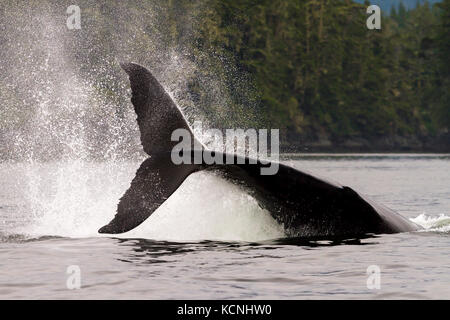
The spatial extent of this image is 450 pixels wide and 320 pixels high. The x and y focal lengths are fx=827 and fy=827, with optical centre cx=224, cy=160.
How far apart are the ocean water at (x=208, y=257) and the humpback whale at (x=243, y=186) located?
0.29 metres

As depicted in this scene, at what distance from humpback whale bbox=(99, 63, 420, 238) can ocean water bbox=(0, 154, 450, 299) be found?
29 cm

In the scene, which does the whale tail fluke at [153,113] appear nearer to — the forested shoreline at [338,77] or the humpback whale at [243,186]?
the humpback whale at [243,186]

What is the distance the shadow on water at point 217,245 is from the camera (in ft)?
35.3

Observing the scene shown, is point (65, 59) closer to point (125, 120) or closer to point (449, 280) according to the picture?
point (125, 120)

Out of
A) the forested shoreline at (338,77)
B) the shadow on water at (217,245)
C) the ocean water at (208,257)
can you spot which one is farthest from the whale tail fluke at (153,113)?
the forested shoreline at (338,77)

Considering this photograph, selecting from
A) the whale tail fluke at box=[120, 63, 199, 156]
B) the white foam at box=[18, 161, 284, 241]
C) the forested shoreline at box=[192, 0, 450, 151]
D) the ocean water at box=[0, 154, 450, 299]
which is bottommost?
the ocean water at box=[0, 154, 450, 299]

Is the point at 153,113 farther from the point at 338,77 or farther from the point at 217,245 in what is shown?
the point at 338,77

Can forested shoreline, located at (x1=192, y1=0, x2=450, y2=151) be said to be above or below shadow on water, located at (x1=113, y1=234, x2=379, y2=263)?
above

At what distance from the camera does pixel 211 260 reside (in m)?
10.1

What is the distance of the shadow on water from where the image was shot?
35.3 ft

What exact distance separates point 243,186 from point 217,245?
100 cm

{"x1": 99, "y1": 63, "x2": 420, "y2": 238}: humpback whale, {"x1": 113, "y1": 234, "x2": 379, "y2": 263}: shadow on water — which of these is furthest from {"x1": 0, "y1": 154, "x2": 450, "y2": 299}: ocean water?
{"x1": 99, "y1": 63, "x2": 420, "y2": 238}: humpback whale

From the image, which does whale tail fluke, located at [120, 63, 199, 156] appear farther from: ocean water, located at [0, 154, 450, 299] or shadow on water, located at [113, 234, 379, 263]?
shadow on water, located at [113, 234, 379, 263]
